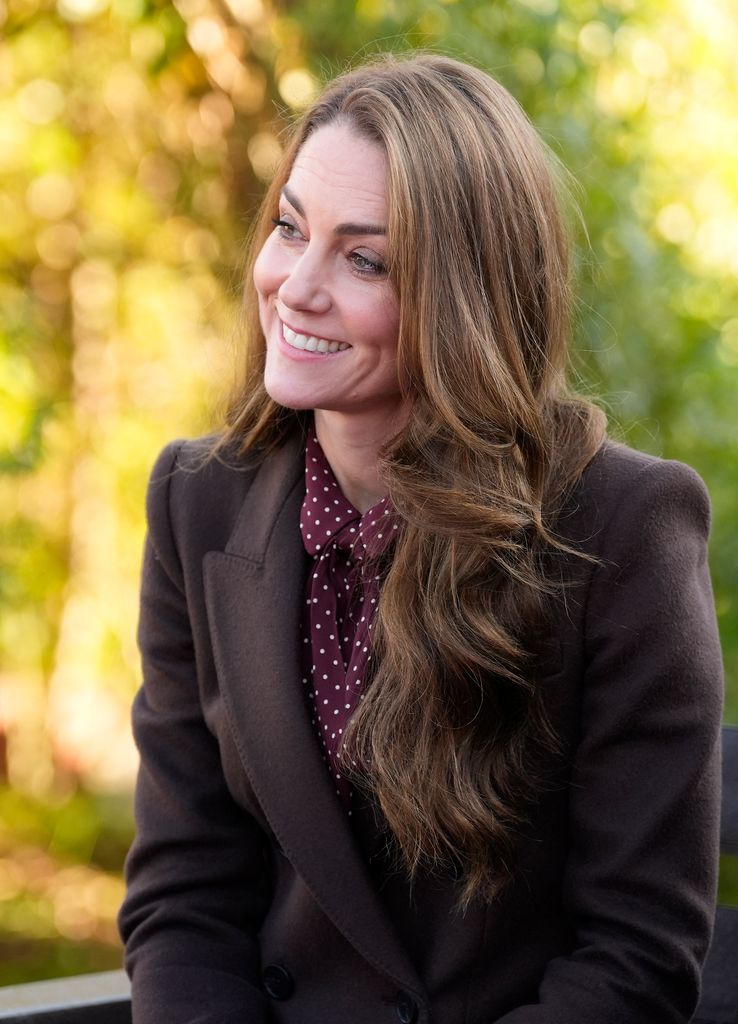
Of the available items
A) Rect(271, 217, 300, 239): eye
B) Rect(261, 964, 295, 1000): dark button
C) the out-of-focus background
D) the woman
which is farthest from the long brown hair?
the out-of-focus background

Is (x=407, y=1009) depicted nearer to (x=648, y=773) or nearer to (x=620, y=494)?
(x=648, y=773)

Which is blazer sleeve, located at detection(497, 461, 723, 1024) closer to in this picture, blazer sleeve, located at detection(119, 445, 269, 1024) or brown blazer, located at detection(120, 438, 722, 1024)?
brown blazer, located at detection(120, 438, 722, 1024)

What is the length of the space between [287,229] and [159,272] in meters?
2.39

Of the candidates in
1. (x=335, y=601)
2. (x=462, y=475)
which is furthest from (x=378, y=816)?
(x=462, y=475)

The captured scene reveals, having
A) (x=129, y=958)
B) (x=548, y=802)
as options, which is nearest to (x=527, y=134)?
(x=548, y=802)

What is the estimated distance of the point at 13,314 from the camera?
171 inches

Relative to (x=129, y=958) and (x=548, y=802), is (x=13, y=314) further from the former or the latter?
(x=548, y=802)

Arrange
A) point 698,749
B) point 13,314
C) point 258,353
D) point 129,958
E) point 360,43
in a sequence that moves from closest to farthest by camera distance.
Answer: point 698,749 < point 129,958 < point 258,353 < point 360,43 < point 13,314

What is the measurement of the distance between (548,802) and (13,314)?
2.97 meters

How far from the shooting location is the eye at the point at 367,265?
186 centimetres

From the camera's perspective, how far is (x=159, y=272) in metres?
4.28

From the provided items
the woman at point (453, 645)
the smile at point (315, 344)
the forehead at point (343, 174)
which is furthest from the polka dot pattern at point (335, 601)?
the forehead at point (343, 174)

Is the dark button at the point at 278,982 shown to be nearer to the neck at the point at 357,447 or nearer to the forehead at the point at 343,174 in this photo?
the neck at the point at 357,447

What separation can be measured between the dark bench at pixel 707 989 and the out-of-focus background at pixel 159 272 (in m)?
0.89
